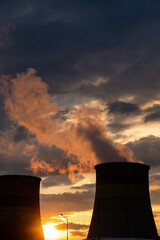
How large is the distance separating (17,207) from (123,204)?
11.5 metres

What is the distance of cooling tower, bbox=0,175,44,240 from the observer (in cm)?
4053

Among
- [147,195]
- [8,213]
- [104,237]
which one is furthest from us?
[8,213]

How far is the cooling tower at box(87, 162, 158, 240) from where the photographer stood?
36281 mm

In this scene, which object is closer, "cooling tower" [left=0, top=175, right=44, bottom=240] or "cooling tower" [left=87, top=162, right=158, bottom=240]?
"cooling tower" [left=87, top=162, right=158, bottom=240]

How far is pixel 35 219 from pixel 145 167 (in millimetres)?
13255

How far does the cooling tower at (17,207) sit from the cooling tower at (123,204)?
286 inches

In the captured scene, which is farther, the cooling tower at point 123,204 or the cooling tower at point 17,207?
the cooling tower at point 17,207

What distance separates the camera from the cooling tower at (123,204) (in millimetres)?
36281

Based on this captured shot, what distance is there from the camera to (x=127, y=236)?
35906 millimetres

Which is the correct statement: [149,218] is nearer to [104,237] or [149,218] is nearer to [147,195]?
[147,195]

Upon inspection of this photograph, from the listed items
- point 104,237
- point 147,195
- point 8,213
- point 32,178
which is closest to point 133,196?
point 147,195

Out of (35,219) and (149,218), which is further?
(35,219)

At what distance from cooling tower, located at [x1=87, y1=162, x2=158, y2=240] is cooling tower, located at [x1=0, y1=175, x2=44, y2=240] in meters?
7.27

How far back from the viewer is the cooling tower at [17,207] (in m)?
40.5
